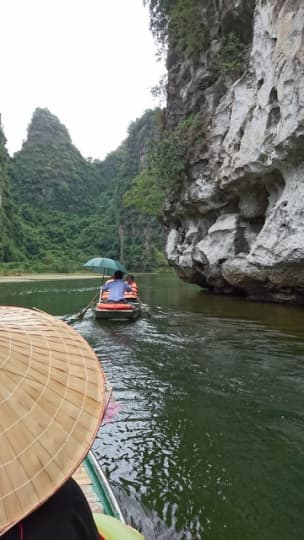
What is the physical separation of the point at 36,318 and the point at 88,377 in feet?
1.03

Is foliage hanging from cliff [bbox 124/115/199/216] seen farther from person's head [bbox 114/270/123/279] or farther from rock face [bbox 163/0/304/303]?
person's head [bbox 114/270/123/279]

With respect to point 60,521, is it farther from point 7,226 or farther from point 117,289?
point 7,226

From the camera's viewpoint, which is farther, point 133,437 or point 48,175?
point 48,175

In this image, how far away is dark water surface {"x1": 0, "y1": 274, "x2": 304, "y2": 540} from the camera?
267 cm

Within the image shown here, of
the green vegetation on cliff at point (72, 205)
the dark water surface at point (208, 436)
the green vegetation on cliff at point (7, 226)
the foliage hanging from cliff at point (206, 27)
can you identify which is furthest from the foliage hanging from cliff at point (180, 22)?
the green vegetation on cliff at point (7, 226)

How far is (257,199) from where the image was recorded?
1323 cm

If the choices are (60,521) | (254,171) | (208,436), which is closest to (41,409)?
(60,521)

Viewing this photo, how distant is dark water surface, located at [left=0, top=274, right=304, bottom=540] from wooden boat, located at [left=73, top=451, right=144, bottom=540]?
408 mm

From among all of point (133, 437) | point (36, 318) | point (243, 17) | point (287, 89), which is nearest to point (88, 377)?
point (36, 318)

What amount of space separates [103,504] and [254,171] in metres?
10.9

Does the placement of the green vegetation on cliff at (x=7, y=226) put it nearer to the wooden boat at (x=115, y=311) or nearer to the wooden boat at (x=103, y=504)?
the wooden boat at (x=115, y=311)

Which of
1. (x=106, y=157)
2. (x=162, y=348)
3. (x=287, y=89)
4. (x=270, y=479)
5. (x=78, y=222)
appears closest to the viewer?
(x=270, y=479)

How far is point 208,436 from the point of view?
12.5 ft

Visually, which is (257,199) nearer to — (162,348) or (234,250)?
(234,250)
